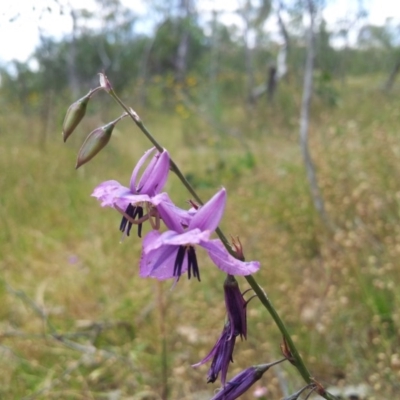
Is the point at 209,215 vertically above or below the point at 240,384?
above

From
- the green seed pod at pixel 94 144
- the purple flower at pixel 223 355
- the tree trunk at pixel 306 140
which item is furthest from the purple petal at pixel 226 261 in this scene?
the tree trunk at pixel 306 140

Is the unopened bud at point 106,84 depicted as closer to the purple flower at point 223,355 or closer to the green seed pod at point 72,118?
the green seed pod at point 72,118

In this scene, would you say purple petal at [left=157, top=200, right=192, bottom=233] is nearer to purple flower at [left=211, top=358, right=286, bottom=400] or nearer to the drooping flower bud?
the drooping flower bud

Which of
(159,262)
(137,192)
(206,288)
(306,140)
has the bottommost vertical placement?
(206,288)

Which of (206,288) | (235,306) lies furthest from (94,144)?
(206,288)

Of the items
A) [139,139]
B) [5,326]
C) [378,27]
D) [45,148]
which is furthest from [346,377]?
[378,27]

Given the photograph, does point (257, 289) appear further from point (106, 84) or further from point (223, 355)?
point (106, 84)

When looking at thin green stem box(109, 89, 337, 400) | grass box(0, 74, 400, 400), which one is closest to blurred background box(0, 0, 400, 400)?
grass box(0, 74, 400, 400)
